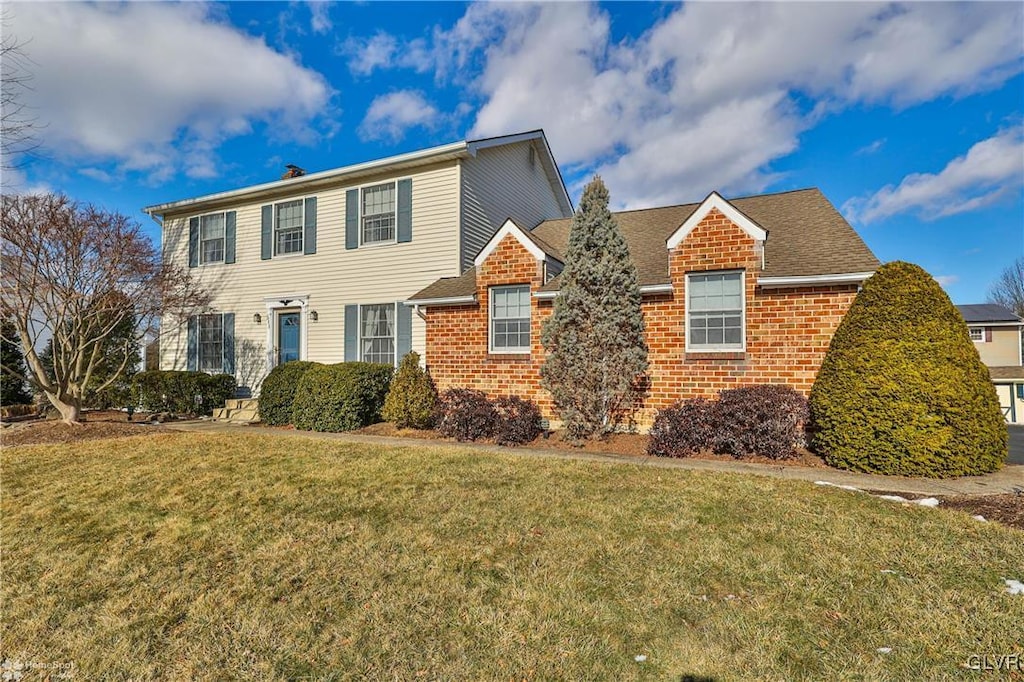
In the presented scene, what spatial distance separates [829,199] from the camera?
11.2m

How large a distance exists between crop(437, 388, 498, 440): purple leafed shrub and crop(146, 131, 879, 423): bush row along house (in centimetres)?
132

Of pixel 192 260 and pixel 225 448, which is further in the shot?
pixel 192 260

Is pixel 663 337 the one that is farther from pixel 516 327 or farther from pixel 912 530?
pixel 912 530

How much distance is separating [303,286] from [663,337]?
417 inches


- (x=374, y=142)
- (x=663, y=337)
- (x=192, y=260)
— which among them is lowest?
(x=663, y=337)

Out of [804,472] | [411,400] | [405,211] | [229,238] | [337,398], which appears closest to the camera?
[804,472]

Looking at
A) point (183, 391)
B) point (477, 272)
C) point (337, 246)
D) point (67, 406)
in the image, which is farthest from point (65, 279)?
point (477, 272)

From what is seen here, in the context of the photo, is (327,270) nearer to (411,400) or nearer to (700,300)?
(411,400)

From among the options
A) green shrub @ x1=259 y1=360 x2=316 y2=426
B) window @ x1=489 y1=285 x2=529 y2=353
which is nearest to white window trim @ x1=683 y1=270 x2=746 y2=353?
window @ x1=489 y1=285 x2=529 y2=353

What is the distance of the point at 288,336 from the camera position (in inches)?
562

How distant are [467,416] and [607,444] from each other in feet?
9.15

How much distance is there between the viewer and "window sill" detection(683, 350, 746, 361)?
8.77 meters

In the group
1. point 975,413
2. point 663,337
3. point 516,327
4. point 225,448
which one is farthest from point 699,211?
point 225,448
